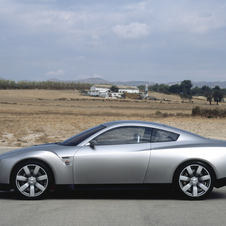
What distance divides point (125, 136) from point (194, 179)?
1.42 m

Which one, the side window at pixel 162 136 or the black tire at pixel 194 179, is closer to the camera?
the black tire at pixel 194 179

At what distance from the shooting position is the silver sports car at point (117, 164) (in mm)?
6023

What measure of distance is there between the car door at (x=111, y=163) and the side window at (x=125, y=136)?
0.08m

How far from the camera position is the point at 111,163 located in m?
6.03

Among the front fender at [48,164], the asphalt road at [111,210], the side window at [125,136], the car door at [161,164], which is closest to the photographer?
the asphalt road at [111,210]

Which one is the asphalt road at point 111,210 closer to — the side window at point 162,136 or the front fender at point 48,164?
the front fender at point 48,164

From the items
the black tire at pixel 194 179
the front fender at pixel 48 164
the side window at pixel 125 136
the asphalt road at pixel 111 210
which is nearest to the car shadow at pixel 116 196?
Answer: the asphalt road at pixel 111 210

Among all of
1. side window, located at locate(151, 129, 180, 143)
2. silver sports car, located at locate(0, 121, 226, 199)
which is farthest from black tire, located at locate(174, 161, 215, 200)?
side window, located at locate(151, 129, 180, 143)

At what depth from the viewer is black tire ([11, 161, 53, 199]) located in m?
6.04

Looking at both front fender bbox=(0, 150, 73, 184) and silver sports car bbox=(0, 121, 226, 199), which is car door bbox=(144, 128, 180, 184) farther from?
front fender bbox=(0, 150, 73, 184)

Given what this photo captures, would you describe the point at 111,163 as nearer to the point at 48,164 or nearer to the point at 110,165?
the point at 110,165

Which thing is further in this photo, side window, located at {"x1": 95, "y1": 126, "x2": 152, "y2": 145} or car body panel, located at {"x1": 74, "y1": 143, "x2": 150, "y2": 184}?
side window, located at {"x1": 95, "y1": 126, "x2": 152, "y2": 145}

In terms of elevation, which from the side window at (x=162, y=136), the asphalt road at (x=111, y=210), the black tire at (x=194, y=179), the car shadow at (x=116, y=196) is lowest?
the car shadow at (x=116, y=196)

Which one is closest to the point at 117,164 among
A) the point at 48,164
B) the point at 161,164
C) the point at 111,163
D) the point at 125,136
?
the point at 111,163
